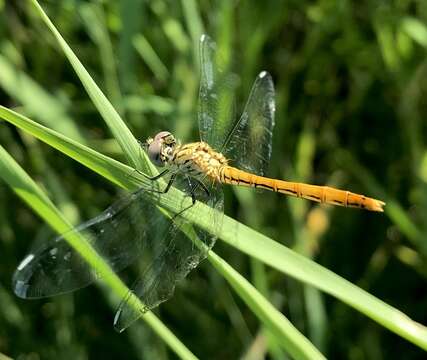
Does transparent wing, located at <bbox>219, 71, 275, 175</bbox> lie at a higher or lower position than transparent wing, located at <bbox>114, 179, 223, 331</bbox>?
higher

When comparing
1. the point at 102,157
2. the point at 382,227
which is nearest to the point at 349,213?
the point at 382,227

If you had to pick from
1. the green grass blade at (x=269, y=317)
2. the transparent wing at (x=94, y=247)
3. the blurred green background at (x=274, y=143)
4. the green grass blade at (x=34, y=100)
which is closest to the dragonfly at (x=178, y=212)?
the transparent wing at (x=94, y=247)

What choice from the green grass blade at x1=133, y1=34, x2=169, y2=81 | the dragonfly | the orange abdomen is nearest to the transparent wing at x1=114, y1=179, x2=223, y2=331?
the dragonfly

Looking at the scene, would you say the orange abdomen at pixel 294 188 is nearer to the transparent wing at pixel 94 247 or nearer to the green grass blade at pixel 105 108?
the transparent wing at pixel 94 247

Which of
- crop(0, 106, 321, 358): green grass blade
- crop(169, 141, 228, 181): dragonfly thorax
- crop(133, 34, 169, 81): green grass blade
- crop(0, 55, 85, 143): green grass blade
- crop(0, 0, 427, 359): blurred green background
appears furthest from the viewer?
crop(133, 34, 169, 81): green grass blade

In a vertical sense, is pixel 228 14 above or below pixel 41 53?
above

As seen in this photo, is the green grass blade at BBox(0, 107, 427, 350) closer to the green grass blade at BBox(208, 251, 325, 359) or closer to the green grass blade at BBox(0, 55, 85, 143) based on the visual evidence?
the green grass blade at BBox(208, 251, 325, 359)

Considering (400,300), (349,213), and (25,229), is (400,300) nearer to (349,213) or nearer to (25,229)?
(349,213)
